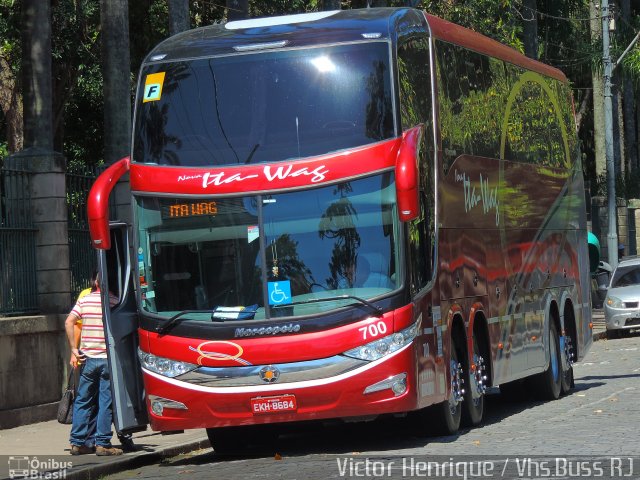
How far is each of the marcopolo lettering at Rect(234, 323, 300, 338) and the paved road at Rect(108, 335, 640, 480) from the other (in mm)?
1188

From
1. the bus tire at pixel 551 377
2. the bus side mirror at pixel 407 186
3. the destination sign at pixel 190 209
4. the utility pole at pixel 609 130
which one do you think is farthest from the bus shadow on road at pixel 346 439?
the utility pole at pixel 609 130

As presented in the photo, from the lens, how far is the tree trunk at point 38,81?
65.3 ft

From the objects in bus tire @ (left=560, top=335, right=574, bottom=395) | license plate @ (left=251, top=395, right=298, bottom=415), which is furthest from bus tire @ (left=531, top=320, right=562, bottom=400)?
license plate @ (left=251, top=395, right=298, bottom=415)

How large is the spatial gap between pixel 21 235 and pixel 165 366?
5.54 m

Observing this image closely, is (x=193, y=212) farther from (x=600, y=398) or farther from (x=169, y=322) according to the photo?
(x=600, y=398)

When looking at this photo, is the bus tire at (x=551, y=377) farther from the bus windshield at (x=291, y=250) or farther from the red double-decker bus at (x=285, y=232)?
the bus windshield at (x=291, y=250)

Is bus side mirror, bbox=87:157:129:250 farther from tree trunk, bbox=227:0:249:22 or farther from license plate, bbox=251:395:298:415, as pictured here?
tree trunk, bbox=227:0:249:22

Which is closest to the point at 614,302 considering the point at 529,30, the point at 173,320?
the point at 529,30

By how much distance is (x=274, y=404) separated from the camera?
504 inches

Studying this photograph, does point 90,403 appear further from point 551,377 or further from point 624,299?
point 624,299

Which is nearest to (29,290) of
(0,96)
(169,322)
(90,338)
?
(90,338)

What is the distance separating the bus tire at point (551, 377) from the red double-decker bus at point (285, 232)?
172 inches

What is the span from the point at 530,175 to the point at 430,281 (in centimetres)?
522

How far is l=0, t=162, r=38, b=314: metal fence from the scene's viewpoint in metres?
17.6
